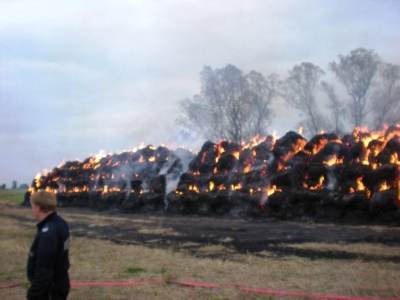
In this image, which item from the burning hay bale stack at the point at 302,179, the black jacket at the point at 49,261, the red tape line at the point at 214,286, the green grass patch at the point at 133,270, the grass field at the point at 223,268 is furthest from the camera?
the burning hay bale stack at the point at 302,179

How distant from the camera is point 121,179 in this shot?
152ft

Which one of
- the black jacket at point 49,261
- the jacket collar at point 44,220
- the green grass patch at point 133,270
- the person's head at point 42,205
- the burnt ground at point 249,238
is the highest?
the person's head at point 42,205

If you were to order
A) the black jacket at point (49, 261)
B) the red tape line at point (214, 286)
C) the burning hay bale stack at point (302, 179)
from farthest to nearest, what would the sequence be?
1. the burning hay bale stack at point (302, 179)
2. the red tape line at point (214, 286)
3. the black jacket at point (49, 261)

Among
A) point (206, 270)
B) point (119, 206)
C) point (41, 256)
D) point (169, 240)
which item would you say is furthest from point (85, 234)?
point (119, 206)

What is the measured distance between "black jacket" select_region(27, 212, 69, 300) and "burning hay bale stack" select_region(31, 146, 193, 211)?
3039cm

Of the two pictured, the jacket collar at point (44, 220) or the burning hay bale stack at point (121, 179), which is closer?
the jacket collar at point (44, 220)

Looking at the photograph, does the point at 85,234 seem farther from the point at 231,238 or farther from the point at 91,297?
the point at 91,297

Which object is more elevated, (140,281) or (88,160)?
(88,160)

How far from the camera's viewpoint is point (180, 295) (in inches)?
387

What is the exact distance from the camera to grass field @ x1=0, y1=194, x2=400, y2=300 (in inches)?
398

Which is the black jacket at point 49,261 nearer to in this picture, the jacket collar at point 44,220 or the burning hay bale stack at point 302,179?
the jacket collar at point 44,220

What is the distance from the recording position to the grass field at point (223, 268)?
10109mm

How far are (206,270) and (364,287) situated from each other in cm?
395

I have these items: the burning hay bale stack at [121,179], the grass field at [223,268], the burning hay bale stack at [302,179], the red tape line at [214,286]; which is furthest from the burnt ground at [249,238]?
the burning hay bale stack at [121,179]
